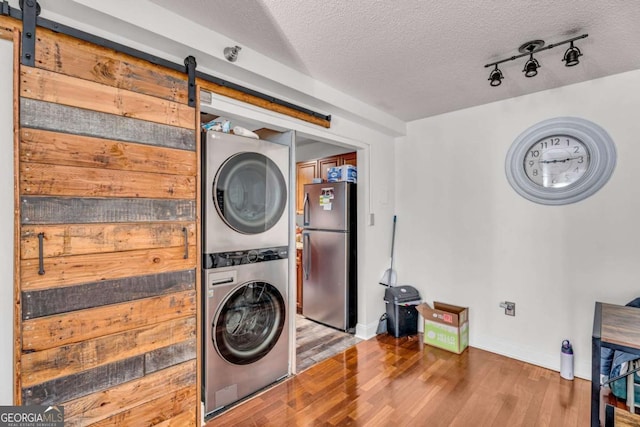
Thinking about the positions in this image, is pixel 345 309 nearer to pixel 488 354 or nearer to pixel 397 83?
pixel 488 354

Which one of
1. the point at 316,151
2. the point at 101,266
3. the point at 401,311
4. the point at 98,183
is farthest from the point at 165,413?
the point at 316,151

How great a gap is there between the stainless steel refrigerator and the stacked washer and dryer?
1.08 metres

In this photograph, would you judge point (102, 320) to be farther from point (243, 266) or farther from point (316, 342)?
point (316, 342)

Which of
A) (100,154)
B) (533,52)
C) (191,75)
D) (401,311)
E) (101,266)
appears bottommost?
(401,311)

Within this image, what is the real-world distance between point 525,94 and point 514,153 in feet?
1.84

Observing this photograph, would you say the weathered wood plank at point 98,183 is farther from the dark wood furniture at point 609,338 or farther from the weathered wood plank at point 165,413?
the dark wood furniture at point 609,338

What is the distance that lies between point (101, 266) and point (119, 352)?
471 mm

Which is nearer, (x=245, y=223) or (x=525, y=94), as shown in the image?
(x=245, y=223)

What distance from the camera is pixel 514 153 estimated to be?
114 inches

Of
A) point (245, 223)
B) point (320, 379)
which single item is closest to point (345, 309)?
point (320, 379)

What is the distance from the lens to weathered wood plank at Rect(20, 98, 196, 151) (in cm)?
136

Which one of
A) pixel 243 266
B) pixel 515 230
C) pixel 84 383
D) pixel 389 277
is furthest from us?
pixel 389 277

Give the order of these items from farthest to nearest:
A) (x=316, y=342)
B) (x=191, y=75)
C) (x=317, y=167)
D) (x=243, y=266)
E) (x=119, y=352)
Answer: (x=317, y=167) → (x=316, y=342) → (x=243, y=266) → (x=191, y=75) → (x=119, y=352)

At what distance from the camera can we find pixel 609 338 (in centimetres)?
149
